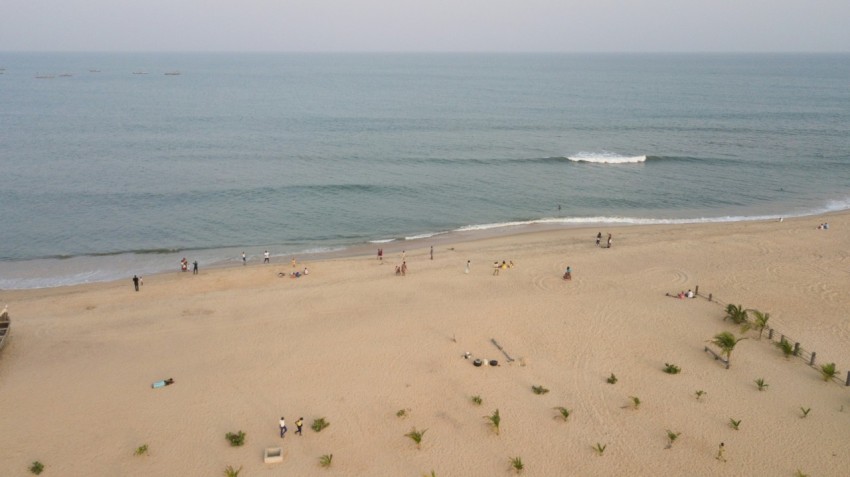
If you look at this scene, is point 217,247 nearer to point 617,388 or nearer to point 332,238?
point 332,238

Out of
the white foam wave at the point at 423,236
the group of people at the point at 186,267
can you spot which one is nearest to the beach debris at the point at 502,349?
the white foam wave at the point at 423,236

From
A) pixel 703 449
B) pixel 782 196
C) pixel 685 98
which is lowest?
pixel 703 449

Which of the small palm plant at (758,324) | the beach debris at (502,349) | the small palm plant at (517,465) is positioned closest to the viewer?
the small palm plant at (517,465)

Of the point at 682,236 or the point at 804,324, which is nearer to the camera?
the point at 804,324

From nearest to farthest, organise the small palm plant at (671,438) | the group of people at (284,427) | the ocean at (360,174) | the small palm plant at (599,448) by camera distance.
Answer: the small palm plant at (599,448) → the small palm plant at (671,438) → the group of people at (284,427) → the ocean at (360,174)

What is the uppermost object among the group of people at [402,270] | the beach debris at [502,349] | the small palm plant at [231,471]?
the group of people at [402,270]

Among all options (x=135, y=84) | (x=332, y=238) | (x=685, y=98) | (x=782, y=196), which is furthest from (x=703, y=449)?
(x=135, y=84)

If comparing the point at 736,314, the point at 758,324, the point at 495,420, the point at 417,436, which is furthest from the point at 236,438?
the point at 736,314

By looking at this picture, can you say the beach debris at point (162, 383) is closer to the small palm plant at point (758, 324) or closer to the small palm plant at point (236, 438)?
the small palm plant at point (236, 438)
